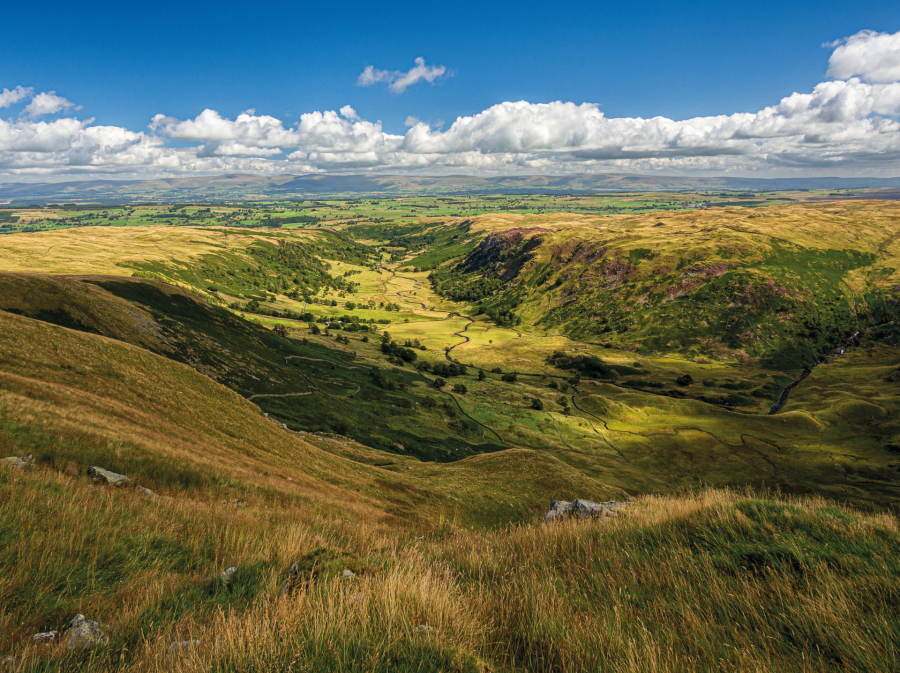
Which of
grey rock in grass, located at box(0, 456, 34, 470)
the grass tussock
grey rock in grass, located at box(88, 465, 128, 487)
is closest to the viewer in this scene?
the grass tussock

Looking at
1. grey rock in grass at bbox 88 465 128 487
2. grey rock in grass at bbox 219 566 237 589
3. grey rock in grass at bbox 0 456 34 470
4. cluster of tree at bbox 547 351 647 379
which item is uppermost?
grey rock in grass at bbox 219 566 237 589

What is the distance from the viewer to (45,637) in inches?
184

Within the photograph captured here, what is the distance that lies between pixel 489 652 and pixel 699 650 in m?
2.71

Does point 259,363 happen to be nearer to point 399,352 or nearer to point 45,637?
point 399,352

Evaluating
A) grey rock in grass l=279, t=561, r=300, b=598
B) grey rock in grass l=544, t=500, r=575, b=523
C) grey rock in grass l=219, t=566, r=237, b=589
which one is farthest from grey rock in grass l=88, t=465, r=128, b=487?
grey rock in grass l=544, t=500, r=575, b=523

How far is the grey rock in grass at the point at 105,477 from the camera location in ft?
43.5

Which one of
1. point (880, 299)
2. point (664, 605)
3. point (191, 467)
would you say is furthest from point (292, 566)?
point (880, 299)

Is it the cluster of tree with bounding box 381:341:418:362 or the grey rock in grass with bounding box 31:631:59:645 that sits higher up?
the grey rock in grass with bounding box 31:631:59:645

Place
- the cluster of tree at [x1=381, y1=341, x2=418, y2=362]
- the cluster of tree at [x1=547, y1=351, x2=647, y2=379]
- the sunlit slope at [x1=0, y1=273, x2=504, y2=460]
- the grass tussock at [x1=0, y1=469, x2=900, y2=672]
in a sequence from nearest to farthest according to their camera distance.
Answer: the grass tussock at [x1=0, y1=469, x2=900, y2=672], the sunlit slope at [x1=0, y1=273, x2=504, y2=460], the cluster of tree at [x1=381, y1=341, x2=418, y2=362], the cluster of tree at [x1=547, y1=351, x2=647, y2=379]

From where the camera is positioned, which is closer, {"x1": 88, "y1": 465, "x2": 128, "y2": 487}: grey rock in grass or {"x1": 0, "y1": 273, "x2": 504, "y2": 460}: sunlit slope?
{"x1": 88, "y1": 465, "x2": 128, "y2": 487}: grey rock in grass

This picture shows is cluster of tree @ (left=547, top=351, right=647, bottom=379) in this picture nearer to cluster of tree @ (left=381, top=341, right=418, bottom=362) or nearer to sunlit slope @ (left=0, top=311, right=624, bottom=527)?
cluster of tree @ (left=381, top=341, right=418, bottom=362)

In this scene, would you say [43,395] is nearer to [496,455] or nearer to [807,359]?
[496,455]

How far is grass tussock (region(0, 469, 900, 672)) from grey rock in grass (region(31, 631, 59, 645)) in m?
0.13

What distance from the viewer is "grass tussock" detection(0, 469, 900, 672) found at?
176 inches
